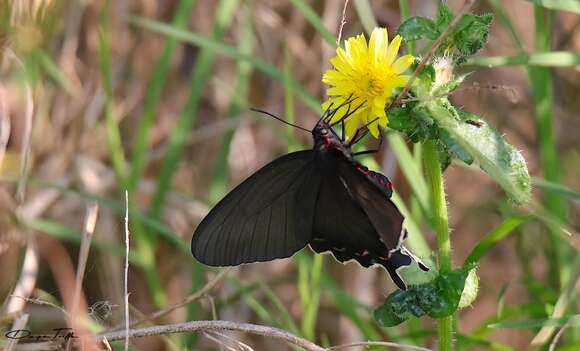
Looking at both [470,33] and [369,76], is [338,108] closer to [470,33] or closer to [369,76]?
[369,76]

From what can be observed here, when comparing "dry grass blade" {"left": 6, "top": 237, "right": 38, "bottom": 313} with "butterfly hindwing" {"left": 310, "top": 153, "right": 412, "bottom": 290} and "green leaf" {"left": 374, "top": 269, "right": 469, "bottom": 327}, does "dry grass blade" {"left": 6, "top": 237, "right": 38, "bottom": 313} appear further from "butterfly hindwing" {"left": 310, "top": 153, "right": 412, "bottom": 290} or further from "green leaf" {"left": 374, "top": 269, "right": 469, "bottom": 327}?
"green leaf" {"left": 374, "top": 269, "right": 469, "bottom": 327}

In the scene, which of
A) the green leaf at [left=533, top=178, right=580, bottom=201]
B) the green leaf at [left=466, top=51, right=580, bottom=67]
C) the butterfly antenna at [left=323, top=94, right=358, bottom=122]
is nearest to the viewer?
the butterfly antenna at [left=323, top=94, right=358, bottom=122]

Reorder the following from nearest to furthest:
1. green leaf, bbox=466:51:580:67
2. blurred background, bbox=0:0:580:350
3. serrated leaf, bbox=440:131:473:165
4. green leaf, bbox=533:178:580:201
Result: 1. serrated leaf, bbox=440:131:473:165
2. green leaf, bbox=533:178:580:201
3. green leaf, bbox=466:51:580:67
4. blurred background, bbox=0:0:580:350

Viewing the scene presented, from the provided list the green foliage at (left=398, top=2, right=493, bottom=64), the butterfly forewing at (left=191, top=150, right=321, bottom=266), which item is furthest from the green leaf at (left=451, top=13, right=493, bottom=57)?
the butterfly forewing at (left=191, top=150, right=321, bottom=266)

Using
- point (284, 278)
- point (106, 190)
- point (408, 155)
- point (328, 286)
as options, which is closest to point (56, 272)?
point (106, 190)

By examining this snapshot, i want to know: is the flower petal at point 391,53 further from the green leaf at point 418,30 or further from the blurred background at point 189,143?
the blurred background at point 189,143

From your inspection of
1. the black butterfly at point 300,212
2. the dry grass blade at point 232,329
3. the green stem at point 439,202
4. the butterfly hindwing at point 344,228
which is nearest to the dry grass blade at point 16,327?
the dry grass blade at point 232,329

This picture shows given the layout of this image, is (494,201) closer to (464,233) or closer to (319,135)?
(464,233)
